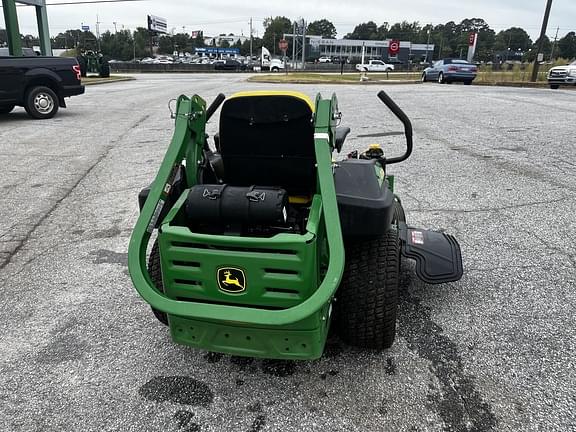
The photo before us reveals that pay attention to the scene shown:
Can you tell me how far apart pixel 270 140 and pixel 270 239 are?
752 millimetres

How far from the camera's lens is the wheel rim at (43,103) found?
34.3ft

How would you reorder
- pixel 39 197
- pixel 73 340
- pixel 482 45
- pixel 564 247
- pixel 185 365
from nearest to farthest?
pixel 185 365, pixel 73 340, pixel 564 247, pixel 39 197, pixel 482 45

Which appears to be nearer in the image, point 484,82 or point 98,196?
point 98,196

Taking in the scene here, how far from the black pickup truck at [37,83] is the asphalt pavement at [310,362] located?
5.36 metres

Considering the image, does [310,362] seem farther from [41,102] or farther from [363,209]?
[41,102]

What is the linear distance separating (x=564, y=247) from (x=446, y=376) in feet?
7.23

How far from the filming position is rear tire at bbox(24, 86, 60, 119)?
33.9ft

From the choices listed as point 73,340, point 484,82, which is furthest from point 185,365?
point 484,82

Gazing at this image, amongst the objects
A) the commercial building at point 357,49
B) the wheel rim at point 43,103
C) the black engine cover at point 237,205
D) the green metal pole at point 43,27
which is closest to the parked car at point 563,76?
the wheel rim at point 43,103

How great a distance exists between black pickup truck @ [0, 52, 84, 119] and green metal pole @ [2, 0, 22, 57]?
6.80 metres

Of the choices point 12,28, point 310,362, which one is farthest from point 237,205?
point 12,28

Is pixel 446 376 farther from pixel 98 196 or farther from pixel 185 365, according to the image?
pixel 98 196

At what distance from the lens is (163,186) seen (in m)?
2.38

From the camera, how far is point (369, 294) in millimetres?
2285
